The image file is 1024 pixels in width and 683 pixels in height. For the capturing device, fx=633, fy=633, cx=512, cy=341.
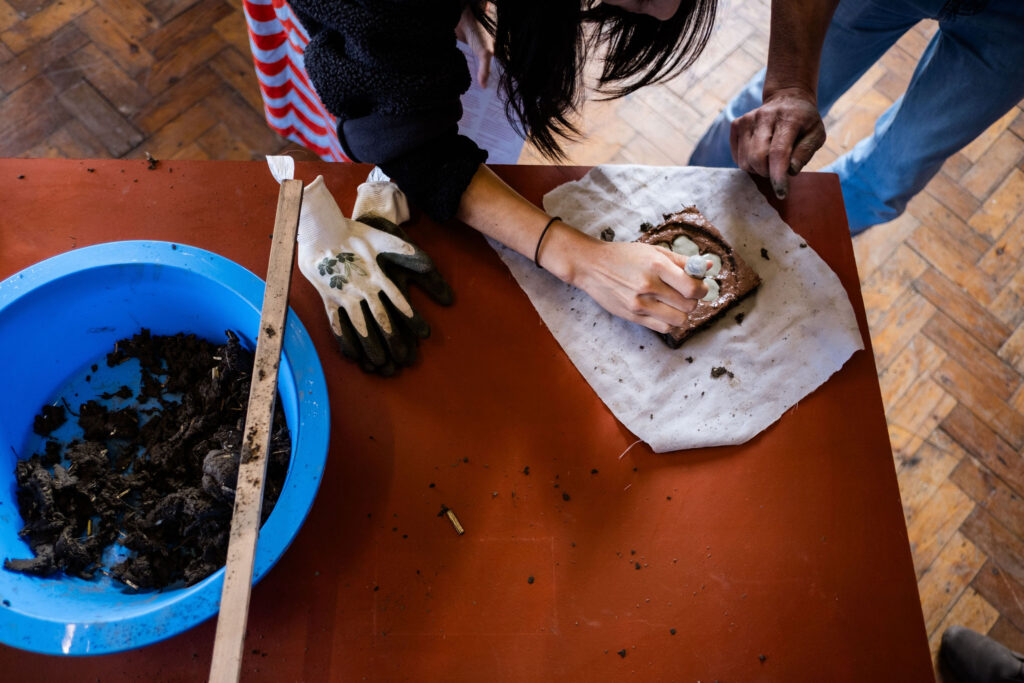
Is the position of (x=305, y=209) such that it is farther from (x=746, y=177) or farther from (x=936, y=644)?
(x=936, y=644)

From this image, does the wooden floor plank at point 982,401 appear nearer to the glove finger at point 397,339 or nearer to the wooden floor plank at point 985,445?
the wooden floor plank at point 985,445

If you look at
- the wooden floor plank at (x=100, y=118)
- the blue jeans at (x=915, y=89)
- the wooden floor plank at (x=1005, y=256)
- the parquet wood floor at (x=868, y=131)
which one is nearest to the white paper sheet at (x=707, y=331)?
the blue jeans at (x=915, y=89)

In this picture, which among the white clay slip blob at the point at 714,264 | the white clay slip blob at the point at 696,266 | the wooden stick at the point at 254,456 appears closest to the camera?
the wooden stick at the point at 254,456

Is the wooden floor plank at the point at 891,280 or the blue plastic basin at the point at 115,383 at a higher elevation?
the wooden floor plank at the point at 891,280

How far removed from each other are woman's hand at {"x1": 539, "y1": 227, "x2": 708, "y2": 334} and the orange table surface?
0.33 ft

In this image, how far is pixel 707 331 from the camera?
102 cm

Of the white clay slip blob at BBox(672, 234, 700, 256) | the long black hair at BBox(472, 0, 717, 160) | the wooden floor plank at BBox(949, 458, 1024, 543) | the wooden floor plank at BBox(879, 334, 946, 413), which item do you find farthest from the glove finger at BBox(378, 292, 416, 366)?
the wooden floor plank at BBox(949, 458, 1024, 543)

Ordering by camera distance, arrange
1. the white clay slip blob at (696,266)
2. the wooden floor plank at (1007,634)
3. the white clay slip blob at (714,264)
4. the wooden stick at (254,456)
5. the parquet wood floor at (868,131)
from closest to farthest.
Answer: the wooden stick at (254,456) < the white clay slip blob at (696,266) < the white clay slip blob at (714,264) < the wooden floor plank at (1007,634) < the parquet wood floor at (868,131)

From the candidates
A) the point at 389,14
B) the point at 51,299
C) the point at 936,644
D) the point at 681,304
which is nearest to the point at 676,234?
the point at 681,304

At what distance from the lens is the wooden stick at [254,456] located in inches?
24.5

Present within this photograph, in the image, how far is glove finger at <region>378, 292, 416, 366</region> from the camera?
0.95 m

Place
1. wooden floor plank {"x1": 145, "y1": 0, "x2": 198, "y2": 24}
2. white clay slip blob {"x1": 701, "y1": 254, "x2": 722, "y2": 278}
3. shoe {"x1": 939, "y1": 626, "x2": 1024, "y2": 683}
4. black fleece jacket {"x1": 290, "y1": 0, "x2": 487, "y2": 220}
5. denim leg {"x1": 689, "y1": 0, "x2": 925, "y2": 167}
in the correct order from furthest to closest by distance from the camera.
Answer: wooden floor plank {"x1": 145, "y1": 0, "x2": 198, "y2": 24} → shoe {"x1": 939, "y1": 626, "x2": 1024, "y2": 683} → denim leg {"x1": 689, "y1": 0, "x2": 925, "y2": 167} → white clay slip blob {"x1": 701, "y1": 254, "x2": 722, "y2": 278} → black fleece jacket {"x1": 290, "y1": 0, "x2": 487, "y2": 220}

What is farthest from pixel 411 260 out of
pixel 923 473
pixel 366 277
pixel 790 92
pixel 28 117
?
pixel 28 117

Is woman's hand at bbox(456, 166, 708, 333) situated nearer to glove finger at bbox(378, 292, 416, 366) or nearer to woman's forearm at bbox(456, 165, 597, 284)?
woman's forearm at bbox(456, 165, 597, 284)
